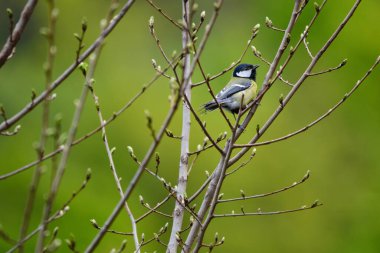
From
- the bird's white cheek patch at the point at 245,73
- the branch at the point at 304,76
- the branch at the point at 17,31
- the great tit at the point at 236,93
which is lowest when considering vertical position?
the branch at the point at 17,31

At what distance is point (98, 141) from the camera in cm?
1148

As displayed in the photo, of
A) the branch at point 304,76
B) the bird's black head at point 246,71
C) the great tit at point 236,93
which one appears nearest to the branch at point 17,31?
the branch at point 304,76

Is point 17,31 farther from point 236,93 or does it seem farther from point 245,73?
point 245,73

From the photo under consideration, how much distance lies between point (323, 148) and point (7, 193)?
4.85 metres

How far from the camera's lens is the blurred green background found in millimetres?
10562

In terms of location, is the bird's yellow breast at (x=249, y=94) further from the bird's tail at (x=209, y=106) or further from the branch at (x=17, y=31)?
the branch at (x=17, y=31)

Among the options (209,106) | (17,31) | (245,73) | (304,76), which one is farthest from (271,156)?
(17,31)

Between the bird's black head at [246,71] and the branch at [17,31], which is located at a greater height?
the bird's black head at [246,71]

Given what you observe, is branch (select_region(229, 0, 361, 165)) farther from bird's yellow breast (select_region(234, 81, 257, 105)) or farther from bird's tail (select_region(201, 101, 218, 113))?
bird's yellow breast (select_region(234, 81, 257, 105))

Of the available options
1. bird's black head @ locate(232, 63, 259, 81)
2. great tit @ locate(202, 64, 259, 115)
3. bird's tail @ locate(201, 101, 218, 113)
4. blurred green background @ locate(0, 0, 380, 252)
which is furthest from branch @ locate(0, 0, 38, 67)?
blurred green background @ locate(0, 0, 380, 252)

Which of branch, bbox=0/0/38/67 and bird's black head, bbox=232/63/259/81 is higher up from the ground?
bird's black head, bbox=232/63/259/81

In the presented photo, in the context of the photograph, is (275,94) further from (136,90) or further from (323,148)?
(136,90)

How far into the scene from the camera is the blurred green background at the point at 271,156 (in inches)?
416

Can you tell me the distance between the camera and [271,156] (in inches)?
432
